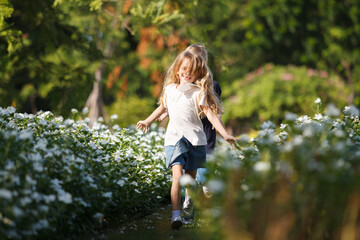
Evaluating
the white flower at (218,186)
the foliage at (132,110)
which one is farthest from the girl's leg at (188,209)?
the foliage at (132,110)

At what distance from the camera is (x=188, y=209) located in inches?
171

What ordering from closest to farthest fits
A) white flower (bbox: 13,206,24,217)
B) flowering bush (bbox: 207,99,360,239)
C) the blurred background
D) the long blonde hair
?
flowering bush (bbox: 207,99,360,239), white flower (bbox: 13,206,24,217), the long blonde hair, the blurred background

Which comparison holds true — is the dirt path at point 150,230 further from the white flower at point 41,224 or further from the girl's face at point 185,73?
the girl's face at point 185,73

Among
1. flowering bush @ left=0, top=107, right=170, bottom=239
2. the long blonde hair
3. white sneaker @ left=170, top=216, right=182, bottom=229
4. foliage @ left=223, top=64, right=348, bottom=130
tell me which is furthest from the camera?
foliage @ left=223, top=64, right=348, bottom=130

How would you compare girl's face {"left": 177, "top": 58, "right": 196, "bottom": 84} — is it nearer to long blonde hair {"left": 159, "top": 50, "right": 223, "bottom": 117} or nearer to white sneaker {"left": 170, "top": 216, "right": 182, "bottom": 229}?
long blonde hair {"left": 159, "top": 50, "right": 223, "bottom": 117}

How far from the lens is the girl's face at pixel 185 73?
4234 millimetres

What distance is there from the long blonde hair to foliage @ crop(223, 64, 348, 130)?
8.36m

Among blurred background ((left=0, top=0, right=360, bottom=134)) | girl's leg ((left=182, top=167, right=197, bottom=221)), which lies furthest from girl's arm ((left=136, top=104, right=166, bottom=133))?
blurred background ((left=0, top=0, right=360, bottom=134))

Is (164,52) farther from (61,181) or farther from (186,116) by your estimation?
(61,181)

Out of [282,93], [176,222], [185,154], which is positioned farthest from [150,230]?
[282,93]

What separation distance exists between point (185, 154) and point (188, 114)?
332 mm

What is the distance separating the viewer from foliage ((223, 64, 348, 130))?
41.2 feet

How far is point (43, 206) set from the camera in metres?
2.71

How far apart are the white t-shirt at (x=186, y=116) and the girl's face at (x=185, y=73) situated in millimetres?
75
